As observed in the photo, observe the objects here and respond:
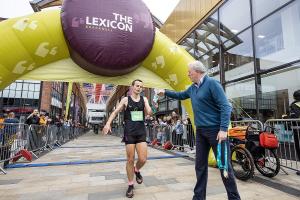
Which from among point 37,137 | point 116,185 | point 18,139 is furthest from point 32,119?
point 116,185

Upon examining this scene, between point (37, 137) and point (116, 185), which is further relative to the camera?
point (37, 137)

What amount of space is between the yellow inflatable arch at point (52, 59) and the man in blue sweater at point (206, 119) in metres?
2.90

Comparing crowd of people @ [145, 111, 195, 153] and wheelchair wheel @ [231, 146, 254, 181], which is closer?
wheelchair wheel @ [231, 146, 254, 181]

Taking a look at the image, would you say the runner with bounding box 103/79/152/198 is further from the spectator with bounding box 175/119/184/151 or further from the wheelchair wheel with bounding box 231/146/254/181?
the spectator with bounding box 175/119/184/151

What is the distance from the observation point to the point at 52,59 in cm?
533

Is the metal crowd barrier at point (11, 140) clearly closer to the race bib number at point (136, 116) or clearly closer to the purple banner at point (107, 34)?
the purple banner at point (107, 34)

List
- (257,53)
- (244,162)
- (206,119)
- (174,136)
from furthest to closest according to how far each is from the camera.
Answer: (174,136), (257,53), (244,162), (206,119)

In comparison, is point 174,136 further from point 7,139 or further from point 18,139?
point 7,139

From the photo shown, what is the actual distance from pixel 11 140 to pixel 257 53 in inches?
331

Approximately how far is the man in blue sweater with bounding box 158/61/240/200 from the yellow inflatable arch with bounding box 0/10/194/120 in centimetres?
290

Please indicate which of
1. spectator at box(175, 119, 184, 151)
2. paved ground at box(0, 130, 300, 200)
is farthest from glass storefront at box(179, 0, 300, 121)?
paved ground at box(0, 130, 300, 200)

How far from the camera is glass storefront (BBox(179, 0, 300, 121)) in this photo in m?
7.62

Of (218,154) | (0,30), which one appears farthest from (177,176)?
(0,30)

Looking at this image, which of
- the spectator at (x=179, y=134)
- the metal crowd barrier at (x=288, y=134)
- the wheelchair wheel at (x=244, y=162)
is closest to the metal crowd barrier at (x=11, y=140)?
the wheelchair wheel at (x=244, y=162)
